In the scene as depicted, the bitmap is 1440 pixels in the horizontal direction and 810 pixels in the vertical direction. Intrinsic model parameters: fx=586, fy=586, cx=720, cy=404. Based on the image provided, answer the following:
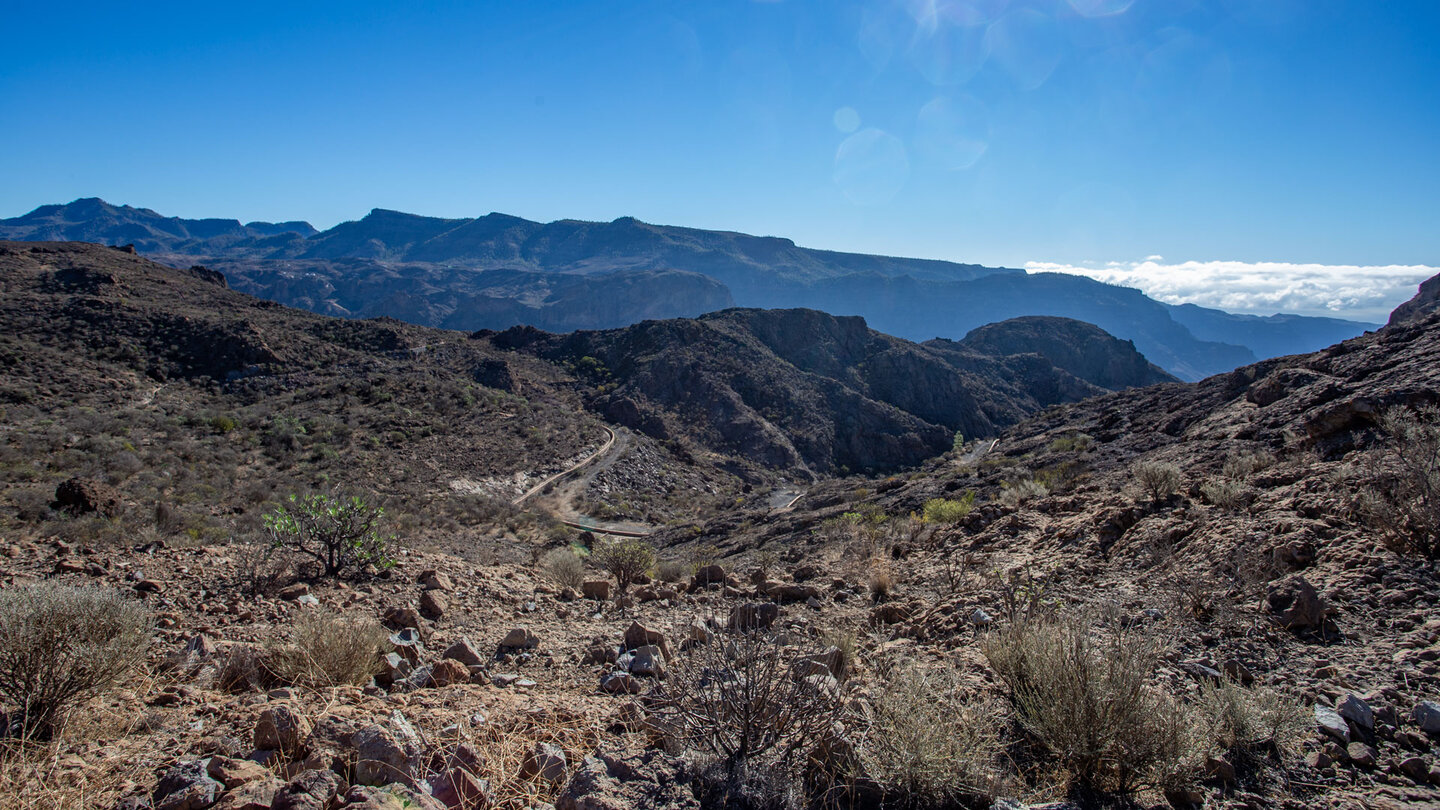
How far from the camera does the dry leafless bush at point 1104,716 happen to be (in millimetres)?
2674

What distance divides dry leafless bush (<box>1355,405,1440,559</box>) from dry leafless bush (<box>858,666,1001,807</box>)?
4046mm

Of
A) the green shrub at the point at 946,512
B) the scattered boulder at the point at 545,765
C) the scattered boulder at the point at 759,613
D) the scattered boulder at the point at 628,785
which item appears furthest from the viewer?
the green shrub at the point at 946,512

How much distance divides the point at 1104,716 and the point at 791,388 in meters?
51.3

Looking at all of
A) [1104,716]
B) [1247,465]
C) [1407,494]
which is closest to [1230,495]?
[1247,465]

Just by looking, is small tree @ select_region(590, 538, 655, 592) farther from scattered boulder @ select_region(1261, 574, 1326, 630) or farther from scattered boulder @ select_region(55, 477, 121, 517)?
scattered boulder @ select_region(55, 477, 121, 517)

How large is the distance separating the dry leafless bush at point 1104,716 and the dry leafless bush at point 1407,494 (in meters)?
2.98

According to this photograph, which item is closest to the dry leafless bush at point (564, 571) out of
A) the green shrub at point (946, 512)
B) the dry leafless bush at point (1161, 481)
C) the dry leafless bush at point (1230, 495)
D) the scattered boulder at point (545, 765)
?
the scattered boulder at point (545, 765)

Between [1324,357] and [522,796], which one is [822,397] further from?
[522,796]

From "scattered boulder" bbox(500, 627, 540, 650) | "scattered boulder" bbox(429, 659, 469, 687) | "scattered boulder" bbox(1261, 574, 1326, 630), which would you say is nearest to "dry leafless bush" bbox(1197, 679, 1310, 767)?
"scattered boulder" bbox(1261, 574, 1326, 630)

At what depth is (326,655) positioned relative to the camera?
3.56 metres

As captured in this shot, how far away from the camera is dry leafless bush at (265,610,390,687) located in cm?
352

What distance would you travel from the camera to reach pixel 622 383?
49.1 metres

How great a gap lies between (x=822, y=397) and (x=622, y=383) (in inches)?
725

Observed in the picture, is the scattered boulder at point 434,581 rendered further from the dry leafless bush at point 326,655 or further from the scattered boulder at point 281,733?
the scattered boulder at point 281,733
